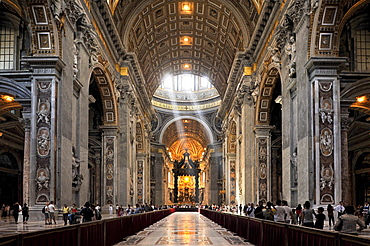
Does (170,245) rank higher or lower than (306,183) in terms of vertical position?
lower

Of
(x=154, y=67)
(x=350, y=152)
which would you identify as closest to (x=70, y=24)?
(x=350, y=152)

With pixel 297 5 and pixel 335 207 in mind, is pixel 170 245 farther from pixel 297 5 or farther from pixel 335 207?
pixel 297 5

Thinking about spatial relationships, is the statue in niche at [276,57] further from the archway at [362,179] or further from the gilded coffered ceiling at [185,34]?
the archway at [362,179]

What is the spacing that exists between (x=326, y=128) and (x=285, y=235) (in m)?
7.17

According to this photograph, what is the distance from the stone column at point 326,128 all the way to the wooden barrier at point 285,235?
2736 millimetres

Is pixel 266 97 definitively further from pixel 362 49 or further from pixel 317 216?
pixel 317 216

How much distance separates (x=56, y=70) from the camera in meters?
15.9

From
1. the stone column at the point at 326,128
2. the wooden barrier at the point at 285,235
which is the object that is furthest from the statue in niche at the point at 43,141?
the stone column at the point at 326,128

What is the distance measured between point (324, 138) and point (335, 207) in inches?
86.8

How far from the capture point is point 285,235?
9.09 metres

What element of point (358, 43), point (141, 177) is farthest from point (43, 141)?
point (141, 177)

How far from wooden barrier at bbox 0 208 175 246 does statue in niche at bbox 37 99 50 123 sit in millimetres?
4143

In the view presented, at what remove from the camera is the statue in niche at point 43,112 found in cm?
1561

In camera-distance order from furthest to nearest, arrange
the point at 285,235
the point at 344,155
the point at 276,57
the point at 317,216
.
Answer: the point at 276,57 < the point at 344,155 < the point at 317,216 < the point at 285,235
